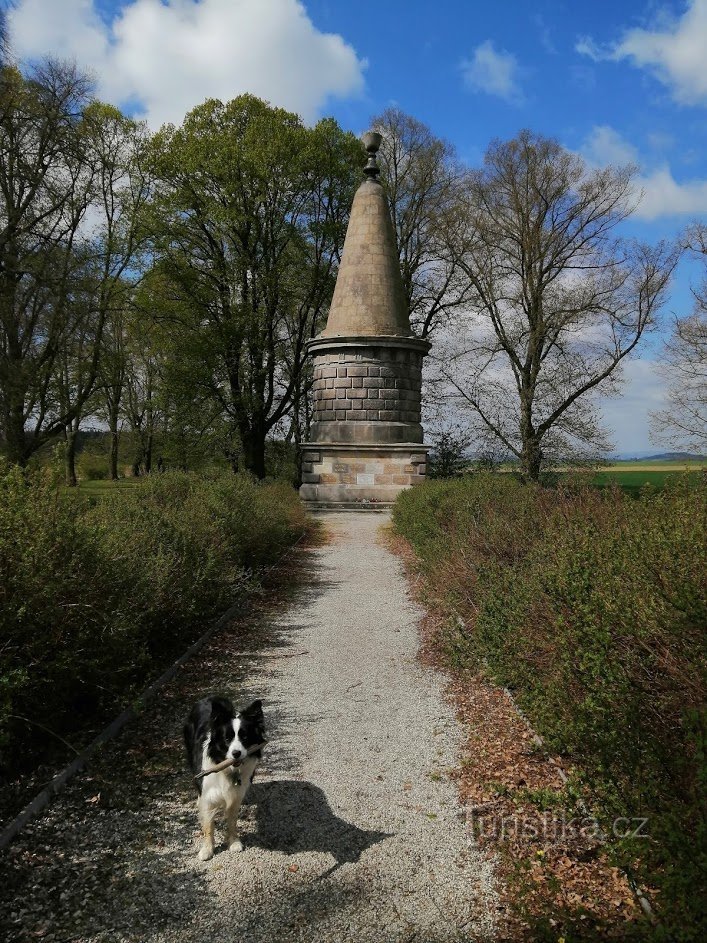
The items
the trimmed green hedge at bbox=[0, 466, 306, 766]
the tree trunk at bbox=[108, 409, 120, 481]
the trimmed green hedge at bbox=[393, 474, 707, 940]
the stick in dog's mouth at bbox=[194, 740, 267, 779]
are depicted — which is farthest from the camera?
the tree trunk at bbox=[108, 409, 120, 481]

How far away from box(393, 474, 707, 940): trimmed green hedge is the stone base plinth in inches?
537

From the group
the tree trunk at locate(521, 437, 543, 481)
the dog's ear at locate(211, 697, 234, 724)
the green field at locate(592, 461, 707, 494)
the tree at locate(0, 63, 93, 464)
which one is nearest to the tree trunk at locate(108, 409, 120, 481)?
the tree at locate(0, 63, 93, 464)

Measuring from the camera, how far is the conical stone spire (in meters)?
20.6

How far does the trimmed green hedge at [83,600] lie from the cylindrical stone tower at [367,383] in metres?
12.2

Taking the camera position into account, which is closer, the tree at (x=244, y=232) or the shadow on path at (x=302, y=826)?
the shadow on path at (x=302, y=826)

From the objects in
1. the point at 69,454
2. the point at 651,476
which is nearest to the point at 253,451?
the point at 69,454

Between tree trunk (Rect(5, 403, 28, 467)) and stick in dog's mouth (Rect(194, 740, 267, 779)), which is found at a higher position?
tree trunk (Rect(5, 403, 28, 467))

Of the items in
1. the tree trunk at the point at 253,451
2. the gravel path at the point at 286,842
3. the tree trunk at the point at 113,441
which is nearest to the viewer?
the gravel path at the point at 286,842

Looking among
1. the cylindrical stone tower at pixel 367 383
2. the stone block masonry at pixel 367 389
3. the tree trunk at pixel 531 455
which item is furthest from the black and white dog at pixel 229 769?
the tree trunk at pixel 531 455

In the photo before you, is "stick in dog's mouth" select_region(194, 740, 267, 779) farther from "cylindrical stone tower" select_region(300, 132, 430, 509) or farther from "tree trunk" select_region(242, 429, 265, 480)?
"tree trunk" select_region(242, 429, 265, 480)

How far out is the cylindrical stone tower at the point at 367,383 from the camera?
19.8 meters

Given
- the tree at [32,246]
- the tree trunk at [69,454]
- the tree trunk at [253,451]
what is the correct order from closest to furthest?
the tree trunk at [69,454] → the tree at [32,246] → the tree trunk at [253,451]

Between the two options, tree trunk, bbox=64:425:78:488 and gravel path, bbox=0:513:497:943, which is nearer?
gravel path, bbox=0:513:497:943

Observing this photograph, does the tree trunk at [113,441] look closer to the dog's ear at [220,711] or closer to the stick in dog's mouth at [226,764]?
the dog's ear at [220,711]
